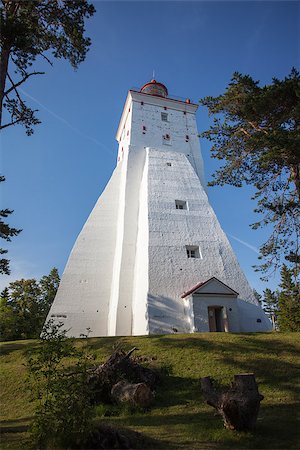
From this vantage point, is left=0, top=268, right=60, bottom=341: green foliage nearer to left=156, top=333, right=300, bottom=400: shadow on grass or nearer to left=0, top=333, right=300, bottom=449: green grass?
left=0, top=333, right=300, bottom=449: green grass

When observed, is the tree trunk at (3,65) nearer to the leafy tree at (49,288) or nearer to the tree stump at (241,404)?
the tree stump at (241,404)

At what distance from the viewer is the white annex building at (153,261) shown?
17.9 m

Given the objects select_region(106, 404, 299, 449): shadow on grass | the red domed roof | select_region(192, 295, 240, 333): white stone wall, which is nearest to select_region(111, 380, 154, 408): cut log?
select_region(106, 404, 299, 449): shadow on grass

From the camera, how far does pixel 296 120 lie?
12.2m

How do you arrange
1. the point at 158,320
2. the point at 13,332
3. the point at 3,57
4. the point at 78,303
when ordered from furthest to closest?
the point at 13,332 → the point at 78,303 → the point at 158,320 → the point at 3,57

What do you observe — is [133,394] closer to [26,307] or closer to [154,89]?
[26,307]

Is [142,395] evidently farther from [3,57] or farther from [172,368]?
[3,57]

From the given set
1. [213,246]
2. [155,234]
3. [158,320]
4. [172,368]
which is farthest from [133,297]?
[172,368]

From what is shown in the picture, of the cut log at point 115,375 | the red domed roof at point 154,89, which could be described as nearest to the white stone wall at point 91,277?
the cut log at point 115,375

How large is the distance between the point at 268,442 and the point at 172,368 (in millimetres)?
5767

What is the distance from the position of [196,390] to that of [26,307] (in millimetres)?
25531

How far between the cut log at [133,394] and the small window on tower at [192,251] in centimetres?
1231

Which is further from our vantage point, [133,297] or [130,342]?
[133,297]

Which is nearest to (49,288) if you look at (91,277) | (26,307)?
(26,307)
